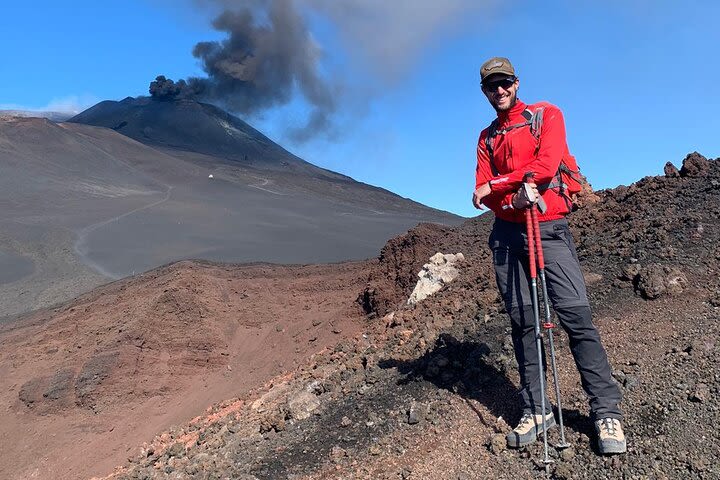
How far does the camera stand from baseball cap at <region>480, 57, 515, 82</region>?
3.31 meters

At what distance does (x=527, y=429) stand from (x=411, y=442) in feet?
2.31

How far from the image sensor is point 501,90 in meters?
3.38

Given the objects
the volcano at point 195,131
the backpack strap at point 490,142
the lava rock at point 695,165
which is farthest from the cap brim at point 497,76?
the volcano at point 195,131

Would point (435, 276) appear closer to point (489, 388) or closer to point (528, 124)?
point (489, 388)

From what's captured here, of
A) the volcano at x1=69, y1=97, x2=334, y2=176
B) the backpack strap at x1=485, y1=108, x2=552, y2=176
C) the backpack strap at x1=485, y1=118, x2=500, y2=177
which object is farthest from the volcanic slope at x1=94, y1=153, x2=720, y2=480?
the volcano at x1=69, y1=97, x2=334, y2=176

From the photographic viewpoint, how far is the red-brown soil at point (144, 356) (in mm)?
6949

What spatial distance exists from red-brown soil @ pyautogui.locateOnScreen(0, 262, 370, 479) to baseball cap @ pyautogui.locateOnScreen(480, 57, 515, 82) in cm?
453

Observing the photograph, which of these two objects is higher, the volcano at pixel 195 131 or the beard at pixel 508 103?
the volcano at pixel 195 131

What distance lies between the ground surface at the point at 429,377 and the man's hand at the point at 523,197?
3.97 ft

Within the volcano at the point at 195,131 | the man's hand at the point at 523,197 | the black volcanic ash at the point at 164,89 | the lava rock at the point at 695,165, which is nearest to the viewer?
the man's hand at the point at 523,197

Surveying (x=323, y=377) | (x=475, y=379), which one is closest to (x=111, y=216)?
(x=323, y=377)

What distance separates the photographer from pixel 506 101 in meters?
3.39

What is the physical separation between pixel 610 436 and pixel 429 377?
4.89ft

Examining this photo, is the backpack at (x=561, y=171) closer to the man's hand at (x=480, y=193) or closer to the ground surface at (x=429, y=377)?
the man's hand at (x=480, y=193)
